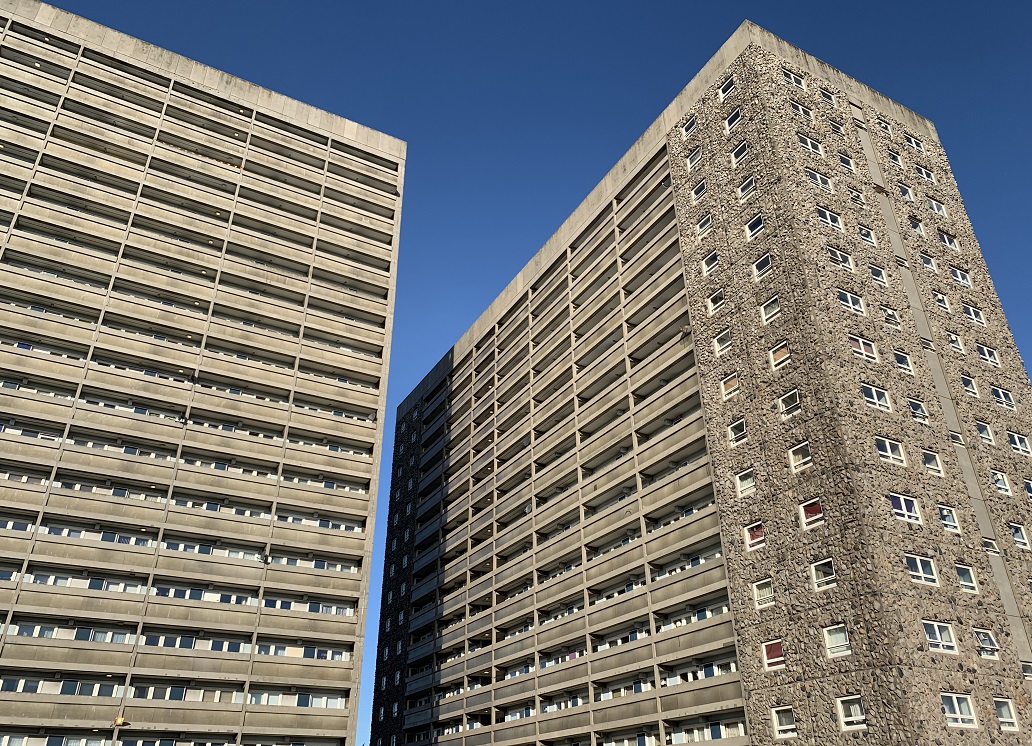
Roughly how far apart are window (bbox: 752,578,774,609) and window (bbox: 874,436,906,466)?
7.94 metres

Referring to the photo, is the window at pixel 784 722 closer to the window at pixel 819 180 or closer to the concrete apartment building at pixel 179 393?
the concrete apartment building at pixel 179 393

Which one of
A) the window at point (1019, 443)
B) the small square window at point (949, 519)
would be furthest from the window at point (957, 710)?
the window at point (1019, 443)

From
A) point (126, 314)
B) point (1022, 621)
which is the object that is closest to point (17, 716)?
point (126, 314)

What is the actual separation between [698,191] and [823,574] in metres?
26.9

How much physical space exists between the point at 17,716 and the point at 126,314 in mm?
24407

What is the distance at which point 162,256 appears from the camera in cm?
5669

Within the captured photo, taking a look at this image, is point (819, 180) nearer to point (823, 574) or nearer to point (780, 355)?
point (780, 355)

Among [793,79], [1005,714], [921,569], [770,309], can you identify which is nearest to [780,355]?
[770,309]

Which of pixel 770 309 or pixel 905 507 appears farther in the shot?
pixel 770 309

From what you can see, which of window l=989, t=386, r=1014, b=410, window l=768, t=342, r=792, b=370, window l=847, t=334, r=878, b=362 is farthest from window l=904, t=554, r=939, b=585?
window l=989, t=386, r=1014, b=410

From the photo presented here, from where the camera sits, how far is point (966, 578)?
123ft

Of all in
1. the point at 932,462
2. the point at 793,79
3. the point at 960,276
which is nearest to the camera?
the point at 932,462

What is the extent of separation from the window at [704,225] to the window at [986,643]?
26.6 metres

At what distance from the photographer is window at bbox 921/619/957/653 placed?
34.0m
